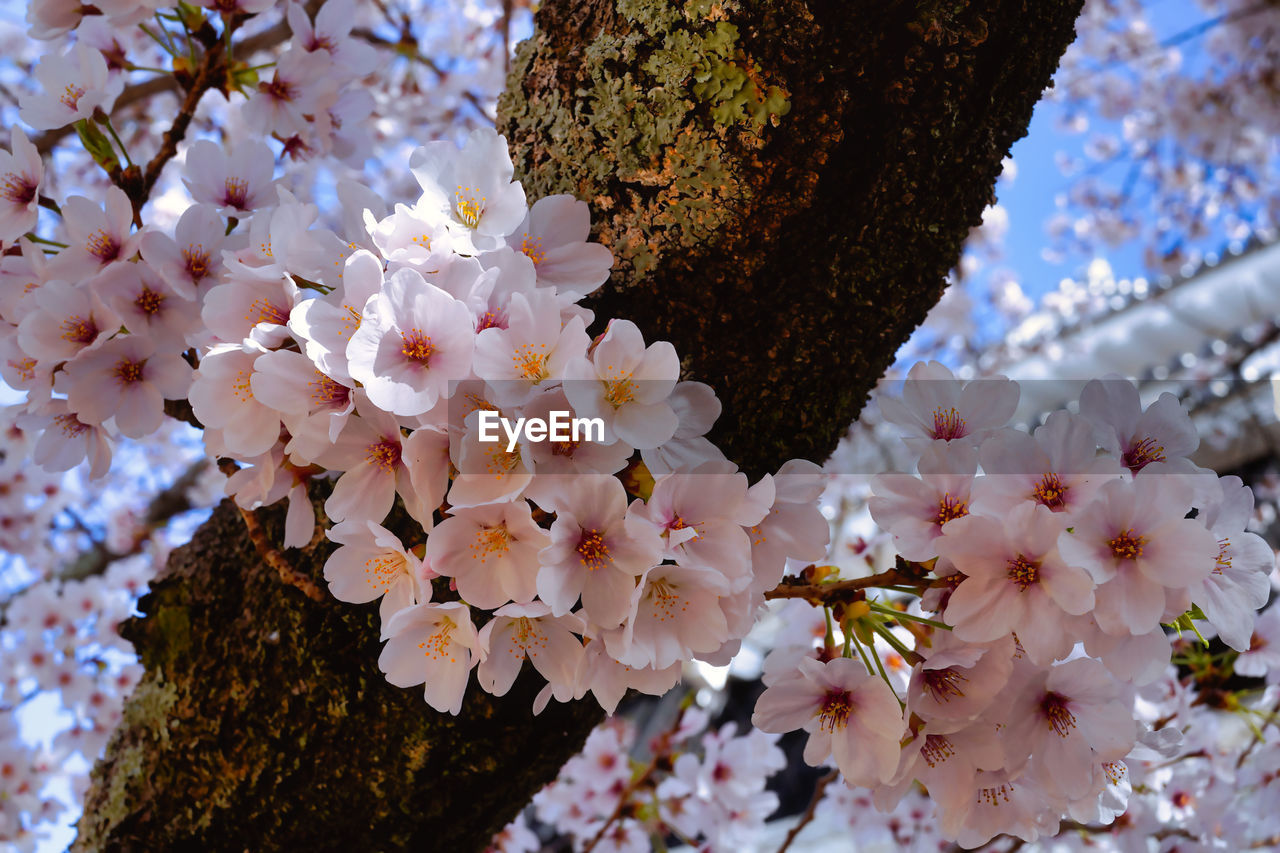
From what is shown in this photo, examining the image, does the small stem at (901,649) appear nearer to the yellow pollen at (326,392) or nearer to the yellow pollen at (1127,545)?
the yellow pollen at (1127,545)

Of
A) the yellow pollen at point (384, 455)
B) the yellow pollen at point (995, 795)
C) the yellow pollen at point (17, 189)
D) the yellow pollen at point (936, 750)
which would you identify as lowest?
the yellow pollen at point (995, 795)

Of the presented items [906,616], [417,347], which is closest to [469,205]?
[417,347]

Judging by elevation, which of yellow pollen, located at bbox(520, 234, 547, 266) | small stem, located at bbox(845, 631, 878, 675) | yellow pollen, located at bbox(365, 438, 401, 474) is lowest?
small stem, located at bbox(845, 631, 878, 675)

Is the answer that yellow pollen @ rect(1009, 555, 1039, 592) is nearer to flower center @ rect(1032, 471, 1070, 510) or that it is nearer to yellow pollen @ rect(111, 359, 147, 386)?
flower center @ rect(1032, 471, 1070, 510)

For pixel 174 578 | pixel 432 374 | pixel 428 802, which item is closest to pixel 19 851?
pixel 174 578

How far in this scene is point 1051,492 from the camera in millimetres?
710

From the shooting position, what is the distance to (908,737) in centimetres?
79

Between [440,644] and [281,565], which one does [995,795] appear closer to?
[440,644]

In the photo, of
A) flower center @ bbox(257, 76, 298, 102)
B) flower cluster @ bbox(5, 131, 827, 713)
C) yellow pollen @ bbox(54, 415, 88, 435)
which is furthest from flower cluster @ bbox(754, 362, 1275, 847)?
flower center @ bbox(257, 76, 298, 102)

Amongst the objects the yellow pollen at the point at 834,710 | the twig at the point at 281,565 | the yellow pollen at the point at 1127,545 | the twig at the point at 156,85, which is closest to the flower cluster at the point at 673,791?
the twig at the point at 281,565

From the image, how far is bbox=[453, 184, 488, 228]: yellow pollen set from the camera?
0.80m

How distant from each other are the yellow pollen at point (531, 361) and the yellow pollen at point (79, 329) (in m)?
0.60

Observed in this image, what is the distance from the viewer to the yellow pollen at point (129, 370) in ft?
3.18

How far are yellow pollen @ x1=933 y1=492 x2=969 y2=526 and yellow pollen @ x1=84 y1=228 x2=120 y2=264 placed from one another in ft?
3.12
